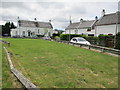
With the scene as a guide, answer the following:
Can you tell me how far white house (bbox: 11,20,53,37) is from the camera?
55938 millimetres

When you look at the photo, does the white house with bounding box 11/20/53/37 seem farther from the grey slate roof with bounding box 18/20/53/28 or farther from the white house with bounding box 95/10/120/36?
the white house with bounding box 95/10/120/36

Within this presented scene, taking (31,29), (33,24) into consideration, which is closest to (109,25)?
(31,29)

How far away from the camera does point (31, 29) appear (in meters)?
58.2

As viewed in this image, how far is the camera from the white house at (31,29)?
184ft

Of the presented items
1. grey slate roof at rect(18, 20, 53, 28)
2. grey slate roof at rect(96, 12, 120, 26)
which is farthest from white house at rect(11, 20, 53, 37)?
grey slate roof at rect(96, 12, 120, 26)

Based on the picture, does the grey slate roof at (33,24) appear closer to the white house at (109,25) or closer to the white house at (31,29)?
the white house at (31,29)

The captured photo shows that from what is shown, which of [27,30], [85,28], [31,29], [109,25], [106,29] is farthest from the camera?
[31,29]

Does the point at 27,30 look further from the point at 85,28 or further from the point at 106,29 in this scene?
the point at 106,29

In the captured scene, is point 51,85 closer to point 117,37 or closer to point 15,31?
point 117,37

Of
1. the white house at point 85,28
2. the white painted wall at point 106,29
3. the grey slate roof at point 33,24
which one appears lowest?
the white painted wall at point 106,29

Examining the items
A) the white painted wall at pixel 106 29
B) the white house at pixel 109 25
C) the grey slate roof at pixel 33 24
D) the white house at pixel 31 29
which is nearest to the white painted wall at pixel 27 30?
the white house at pixel 31 29

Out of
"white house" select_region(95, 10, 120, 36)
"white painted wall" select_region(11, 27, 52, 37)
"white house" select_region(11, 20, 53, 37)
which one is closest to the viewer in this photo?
"white house" select_region(95, 10, 120, 36)

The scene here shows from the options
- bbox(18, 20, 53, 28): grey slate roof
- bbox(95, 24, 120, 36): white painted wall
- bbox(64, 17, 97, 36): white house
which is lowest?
bbox(95, 24, 120, 36): white painted wall

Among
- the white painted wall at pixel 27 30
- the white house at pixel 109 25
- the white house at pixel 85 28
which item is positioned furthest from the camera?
the white painted wall at pixel 27 30
